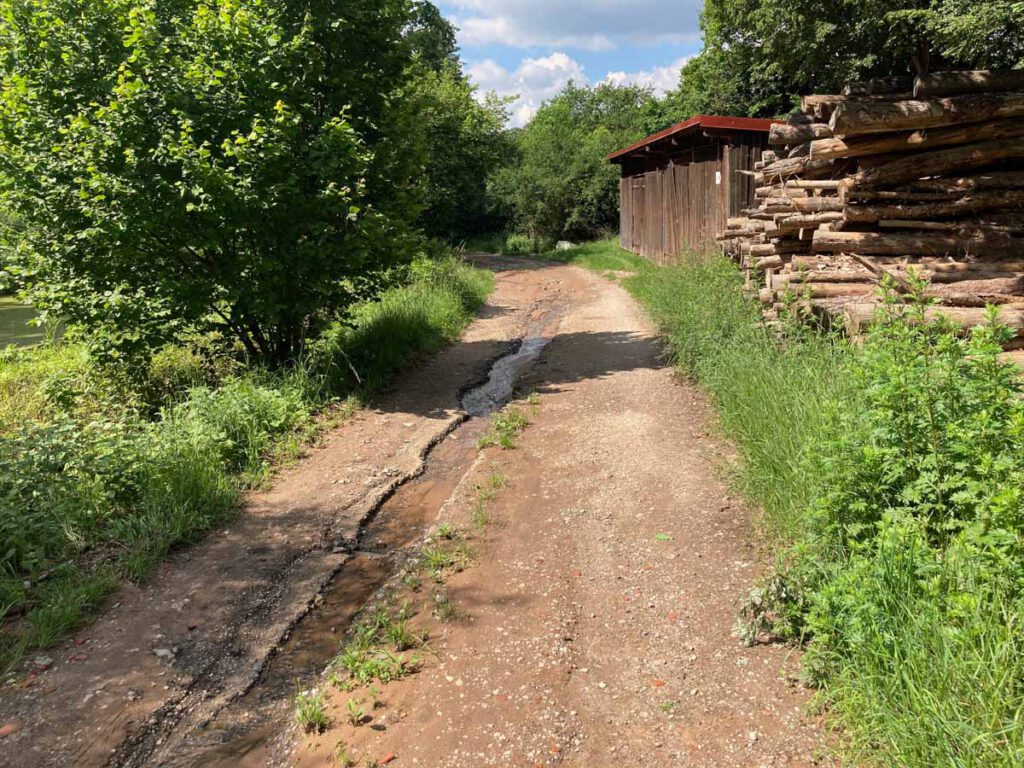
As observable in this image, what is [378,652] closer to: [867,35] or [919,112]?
[919,112]

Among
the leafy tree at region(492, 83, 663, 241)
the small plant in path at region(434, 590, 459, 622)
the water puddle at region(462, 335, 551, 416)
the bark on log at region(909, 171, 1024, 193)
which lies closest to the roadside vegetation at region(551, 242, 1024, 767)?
the small plant in path at region(434, 590, 459, 622)

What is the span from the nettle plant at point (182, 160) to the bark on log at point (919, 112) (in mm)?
4859

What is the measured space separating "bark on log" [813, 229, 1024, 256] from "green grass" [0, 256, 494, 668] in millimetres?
5524

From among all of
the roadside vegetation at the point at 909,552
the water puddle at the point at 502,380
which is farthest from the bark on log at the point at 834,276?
the water puddle at the point at 502,380

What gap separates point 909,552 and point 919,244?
5.58 metres

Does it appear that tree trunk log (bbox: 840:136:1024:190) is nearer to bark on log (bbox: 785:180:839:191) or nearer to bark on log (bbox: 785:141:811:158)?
bark on log (bbox: 785:180:839:191)

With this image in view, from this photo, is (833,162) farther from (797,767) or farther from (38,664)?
(38,664)

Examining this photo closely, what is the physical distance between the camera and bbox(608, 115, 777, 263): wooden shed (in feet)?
44.6

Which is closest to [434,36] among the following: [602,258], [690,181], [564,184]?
[564,184]

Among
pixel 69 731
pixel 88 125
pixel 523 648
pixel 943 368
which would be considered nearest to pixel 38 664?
pixel 69 731

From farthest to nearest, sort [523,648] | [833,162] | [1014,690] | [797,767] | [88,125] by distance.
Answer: [833,162] → [88,125] → [523,648] → [797,767] → [1014,690]

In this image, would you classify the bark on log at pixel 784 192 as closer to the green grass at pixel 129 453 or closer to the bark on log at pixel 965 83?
the bark on log at pixel 965 83

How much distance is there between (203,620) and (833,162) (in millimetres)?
8093

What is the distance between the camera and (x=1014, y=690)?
2.42 metres
